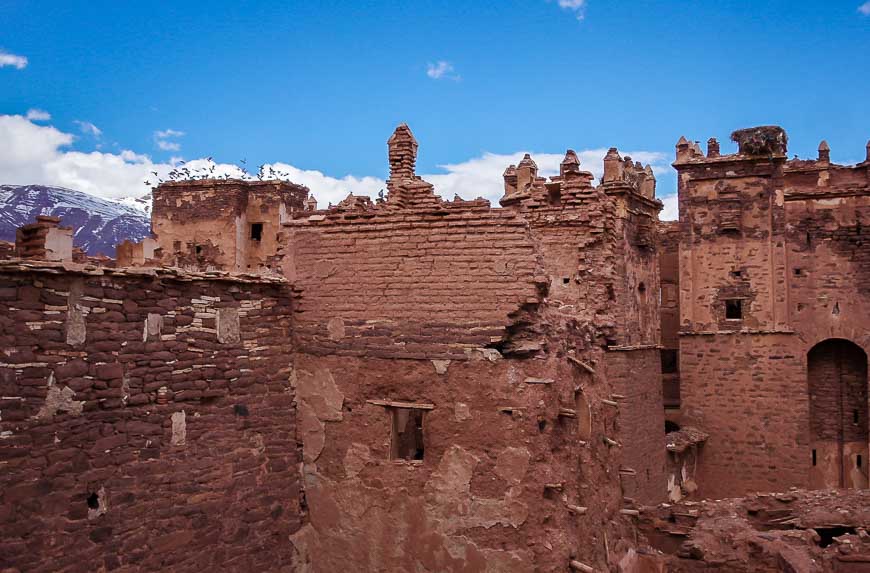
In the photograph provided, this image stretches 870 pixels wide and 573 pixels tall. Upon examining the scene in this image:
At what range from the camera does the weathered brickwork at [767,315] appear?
22.2 m

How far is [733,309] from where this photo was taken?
23.0 m

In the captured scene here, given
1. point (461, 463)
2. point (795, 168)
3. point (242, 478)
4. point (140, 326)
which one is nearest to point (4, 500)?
point (140, 326)

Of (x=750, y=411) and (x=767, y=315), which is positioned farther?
(x=767, y=315)

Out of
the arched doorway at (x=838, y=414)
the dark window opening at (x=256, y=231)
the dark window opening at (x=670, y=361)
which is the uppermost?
the dark window opening at (x=256, y=231)

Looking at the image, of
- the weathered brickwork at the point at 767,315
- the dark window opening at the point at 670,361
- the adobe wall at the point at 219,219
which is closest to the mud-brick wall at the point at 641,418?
the weathered brickwork at the point at 767,315

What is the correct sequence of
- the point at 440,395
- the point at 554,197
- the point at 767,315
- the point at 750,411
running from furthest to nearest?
the point at 767,315, the point at 750,411, the point at 554,197, the point at 440,395

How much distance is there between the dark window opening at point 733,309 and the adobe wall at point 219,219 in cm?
1455

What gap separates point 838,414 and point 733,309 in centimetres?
461

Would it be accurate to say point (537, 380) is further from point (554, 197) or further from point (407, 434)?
point (554, 197)

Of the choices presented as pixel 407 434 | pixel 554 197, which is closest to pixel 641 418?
pixel 554 197

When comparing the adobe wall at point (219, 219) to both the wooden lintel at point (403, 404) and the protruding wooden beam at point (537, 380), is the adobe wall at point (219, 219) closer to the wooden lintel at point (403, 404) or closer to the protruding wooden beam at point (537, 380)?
the wooden lintel at point (403, 404)

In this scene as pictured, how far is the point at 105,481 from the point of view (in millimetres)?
7379

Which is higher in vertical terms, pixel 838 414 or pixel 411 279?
pixel 411 279

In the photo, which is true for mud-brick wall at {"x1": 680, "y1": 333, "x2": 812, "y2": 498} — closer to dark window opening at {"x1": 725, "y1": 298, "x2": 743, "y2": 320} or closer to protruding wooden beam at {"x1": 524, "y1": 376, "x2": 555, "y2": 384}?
dark window opening at {"x1": 725, "y1": 298, "x2": 743, "y2": 320}
